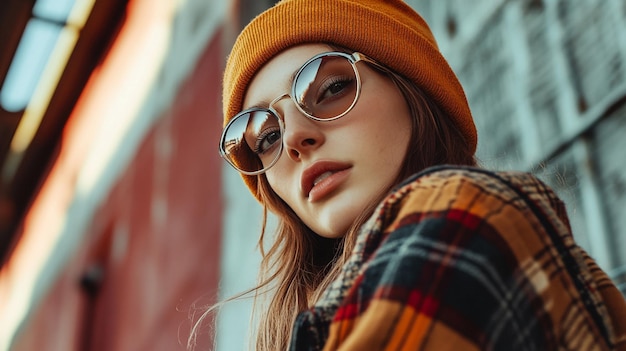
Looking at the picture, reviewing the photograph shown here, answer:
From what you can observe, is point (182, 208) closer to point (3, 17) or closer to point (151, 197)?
point (151, 197)

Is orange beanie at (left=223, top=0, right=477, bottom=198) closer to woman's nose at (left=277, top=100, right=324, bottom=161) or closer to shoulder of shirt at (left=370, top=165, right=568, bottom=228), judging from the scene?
woman's nose at (left=277, top=100, right=324, bottom=161)

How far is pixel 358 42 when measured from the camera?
170cm

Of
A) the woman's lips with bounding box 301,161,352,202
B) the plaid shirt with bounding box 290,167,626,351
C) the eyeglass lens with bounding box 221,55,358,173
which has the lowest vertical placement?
the plaid shirt with bounding box 290,167,626,351

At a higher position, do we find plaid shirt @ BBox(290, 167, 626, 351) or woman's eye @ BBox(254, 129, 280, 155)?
woman's eye @ BBox(254, 129, 280, 155)

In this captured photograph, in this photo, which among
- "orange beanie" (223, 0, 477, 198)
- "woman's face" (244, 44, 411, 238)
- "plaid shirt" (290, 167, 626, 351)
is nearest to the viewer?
"plaid shirt" (290, 167, 626, 351)

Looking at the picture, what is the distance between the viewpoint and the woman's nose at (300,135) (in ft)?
4.90

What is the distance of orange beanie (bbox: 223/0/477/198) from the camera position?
1679mm

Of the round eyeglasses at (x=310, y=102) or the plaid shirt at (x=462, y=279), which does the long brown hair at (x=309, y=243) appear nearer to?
the round eyeglasses at (x=310, y=102)

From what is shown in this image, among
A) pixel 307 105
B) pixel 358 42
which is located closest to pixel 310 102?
pixel 307 105

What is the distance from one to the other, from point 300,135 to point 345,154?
79 millimetres

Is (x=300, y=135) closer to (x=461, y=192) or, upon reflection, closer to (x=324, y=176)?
(x=324, y=176)

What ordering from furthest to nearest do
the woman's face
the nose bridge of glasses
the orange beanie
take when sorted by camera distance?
the orange beanie
the nose bridge of glasses
the woman's face

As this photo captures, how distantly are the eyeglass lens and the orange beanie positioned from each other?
0.12 m

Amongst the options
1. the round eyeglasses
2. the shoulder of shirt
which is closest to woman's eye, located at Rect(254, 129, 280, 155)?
the round eyeglasses
